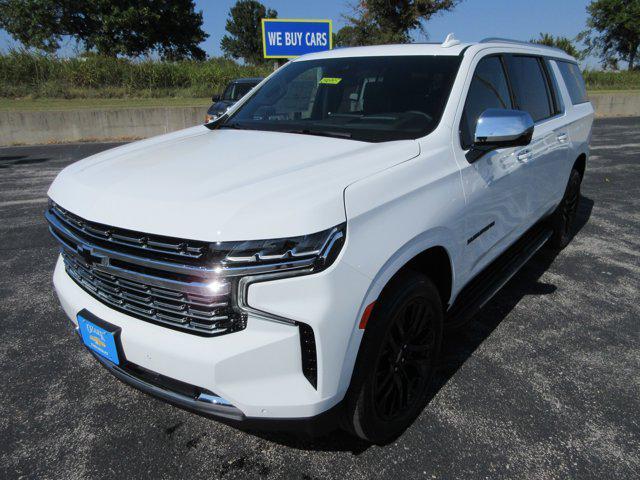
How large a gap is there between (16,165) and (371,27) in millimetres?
21893

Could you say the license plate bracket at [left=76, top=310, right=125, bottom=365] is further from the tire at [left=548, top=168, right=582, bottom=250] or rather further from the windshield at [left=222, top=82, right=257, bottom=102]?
the windshield at [left=222, top=82, right=257, bottom=102]

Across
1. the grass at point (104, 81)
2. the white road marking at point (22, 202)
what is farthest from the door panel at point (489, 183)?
the grass at point (104, 81)

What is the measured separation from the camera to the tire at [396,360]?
1.92m

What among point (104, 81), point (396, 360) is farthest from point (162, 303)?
point (104, 81)

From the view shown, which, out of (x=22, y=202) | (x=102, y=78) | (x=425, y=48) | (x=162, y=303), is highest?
(x=102, y=78)

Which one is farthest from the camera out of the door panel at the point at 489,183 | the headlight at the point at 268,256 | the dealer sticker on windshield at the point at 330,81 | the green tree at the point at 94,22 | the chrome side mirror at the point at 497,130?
the green tree at the point at 94,22

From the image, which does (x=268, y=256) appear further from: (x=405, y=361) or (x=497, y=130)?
(x=497, y=130)

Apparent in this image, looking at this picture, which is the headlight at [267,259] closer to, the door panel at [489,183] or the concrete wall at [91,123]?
the door panel at [489,183]

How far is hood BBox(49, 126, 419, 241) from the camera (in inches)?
64.8

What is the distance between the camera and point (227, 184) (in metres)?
1.87

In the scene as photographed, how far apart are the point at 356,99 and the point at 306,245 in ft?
5.54

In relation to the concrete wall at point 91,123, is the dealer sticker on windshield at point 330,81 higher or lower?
higher

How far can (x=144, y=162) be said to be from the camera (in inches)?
89.9

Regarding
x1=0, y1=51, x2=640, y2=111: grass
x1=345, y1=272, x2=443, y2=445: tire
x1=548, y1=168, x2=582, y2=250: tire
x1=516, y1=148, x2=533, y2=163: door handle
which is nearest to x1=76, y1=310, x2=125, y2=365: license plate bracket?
x1=345, y1=272, x2=443, y2=445: tire
